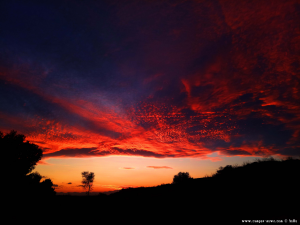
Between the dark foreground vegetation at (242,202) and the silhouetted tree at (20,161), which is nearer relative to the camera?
the dark foreground vegetation at (242,202)

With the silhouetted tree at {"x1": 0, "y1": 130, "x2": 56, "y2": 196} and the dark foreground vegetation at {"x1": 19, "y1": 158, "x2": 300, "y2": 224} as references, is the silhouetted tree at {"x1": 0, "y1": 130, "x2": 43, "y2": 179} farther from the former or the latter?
the dark foreground vegetation at {"x1": 19, "y1": 158, "x2": 300, "y2": 224}

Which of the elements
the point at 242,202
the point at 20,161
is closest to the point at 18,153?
the point at 20,161

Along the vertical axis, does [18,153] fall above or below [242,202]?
above

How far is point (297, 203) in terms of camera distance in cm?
752

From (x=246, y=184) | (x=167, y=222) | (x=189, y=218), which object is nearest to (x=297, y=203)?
(x=246, y=184)

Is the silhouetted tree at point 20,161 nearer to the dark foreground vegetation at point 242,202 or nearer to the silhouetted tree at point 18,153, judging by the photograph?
the silhouetted tree at point 18,153

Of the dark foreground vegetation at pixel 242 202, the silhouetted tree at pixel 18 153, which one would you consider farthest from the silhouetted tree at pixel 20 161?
the dark foreground vegetation at pixel 242 202

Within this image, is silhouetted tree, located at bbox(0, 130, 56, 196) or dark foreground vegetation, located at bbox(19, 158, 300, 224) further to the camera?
silhouetted tree, located at bbox(0, 130, 56, 196)

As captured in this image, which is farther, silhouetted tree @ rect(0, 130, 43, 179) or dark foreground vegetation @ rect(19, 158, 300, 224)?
silhouetted tree @ rect(0, 130, 43, 179)

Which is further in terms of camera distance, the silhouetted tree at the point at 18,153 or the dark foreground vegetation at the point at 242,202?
the silhouetted tree at the point at 18,153

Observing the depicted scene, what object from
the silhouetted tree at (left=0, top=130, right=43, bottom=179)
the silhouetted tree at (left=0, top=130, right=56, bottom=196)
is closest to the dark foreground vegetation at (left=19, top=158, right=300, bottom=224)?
the silhouetted tree at (left=0, top=130, right=56, bottom=196)

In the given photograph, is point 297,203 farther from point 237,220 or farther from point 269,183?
point 237,220

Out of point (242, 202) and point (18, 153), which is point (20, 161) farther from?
point (242, 202)

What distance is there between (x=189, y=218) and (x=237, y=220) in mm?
3562
